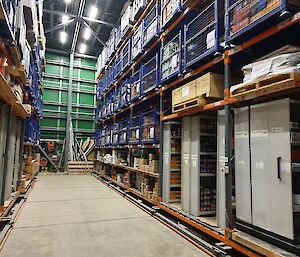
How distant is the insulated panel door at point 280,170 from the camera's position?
231 cm

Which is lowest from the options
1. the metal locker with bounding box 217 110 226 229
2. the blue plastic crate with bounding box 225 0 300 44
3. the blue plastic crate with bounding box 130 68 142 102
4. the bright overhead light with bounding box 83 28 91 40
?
the metal locker with bounding box 217 110 226 229

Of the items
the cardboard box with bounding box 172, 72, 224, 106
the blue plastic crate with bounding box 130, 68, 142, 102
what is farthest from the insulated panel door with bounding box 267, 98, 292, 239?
the blue plastic crate with bounding box 130, 68, 142, 102

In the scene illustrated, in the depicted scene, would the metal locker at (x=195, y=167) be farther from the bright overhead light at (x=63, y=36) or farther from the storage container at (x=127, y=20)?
the bright overhead light at (x=63, y=36)

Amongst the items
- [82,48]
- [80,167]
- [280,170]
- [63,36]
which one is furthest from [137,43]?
[82,48]

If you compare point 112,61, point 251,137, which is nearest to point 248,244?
point 251,137

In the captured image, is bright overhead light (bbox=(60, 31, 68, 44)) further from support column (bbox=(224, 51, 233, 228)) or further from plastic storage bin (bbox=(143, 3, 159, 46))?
support column (bbox=(224, 51, 233, 228))

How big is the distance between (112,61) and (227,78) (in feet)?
26.3

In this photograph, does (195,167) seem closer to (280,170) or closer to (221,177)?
(221,177)

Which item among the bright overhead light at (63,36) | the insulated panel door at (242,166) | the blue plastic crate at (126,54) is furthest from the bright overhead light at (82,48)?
Result: the insulated panel door at (242,166)

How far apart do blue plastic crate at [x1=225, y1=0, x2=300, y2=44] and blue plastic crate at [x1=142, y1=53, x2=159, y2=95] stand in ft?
8.05

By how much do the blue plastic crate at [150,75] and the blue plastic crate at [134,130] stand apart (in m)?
0.89

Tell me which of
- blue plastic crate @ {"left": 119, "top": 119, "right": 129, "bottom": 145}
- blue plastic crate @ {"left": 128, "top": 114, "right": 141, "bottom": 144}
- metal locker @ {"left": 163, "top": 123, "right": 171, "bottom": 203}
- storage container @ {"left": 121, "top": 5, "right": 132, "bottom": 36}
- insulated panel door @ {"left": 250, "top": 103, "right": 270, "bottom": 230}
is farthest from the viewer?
blue plastic crate @ {"left": 119, "top": 119, "right": 129, "bottom": 145}

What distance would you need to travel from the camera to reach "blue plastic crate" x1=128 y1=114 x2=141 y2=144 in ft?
21.7

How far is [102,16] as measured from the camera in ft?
38.7
